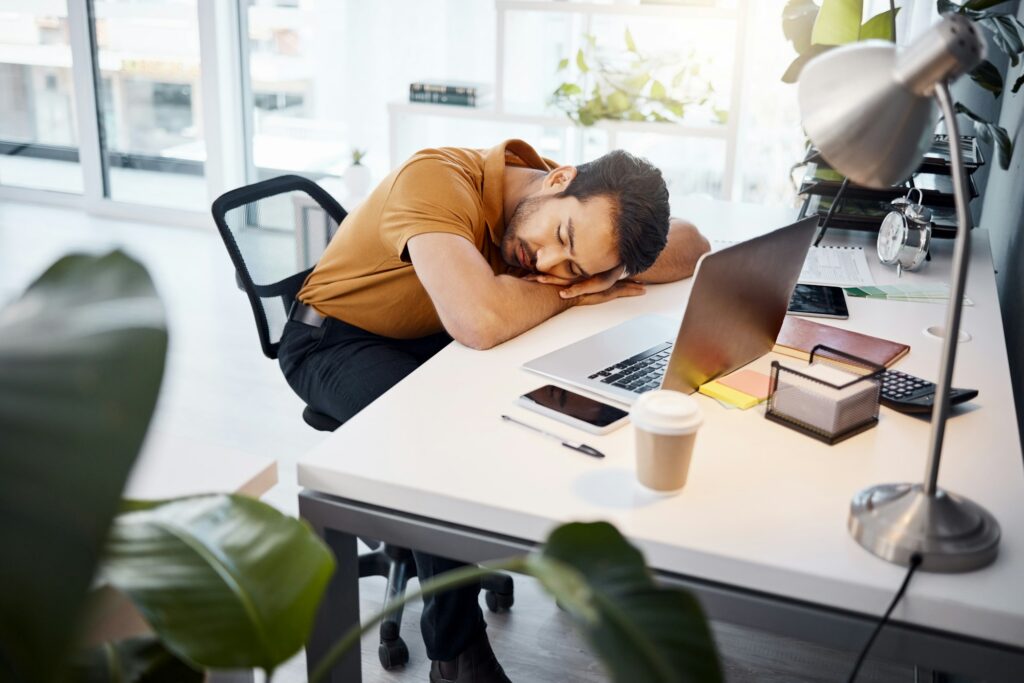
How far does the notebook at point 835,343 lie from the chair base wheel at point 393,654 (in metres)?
0.96

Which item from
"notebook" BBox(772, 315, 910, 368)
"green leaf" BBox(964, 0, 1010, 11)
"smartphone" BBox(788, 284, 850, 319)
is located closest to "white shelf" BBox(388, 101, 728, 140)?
"green leaf" BBox(964, 0, 1010, 11)

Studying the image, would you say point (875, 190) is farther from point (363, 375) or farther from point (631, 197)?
point (363, 375)

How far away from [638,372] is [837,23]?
51.3 inches

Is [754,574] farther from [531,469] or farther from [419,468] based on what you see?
[419,468]

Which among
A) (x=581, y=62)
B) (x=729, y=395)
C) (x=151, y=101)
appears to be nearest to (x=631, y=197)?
(x=729, y=395)

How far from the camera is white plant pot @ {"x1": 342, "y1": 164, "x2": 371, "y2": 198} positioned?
14.0 feet

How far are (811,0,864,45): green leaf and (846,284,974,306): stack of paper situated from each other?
704 mm

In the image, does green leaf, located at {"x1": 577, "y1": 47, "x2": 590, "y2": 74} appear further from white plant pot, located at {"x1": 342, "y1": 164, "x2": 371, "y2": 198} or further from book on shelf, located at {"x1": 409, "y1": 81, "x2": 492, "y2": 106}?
white plant pot, located at {"x1": 342, "y1": 164, "x2": 371, "y2": 198}

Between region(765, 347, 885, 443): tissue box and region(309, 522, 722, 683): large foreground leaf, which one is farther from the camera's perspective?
region(765, 347, 885, 443): tissue box

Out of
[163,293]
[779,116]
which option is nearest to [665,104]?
[779,116]

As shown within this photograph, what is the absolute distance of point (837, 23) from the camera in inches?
94.4

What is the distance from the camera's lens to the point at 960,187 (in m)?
1.05

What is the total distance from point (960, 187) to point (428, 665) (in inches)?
55.7

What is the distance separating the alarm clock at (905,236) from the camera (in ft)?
7.02
